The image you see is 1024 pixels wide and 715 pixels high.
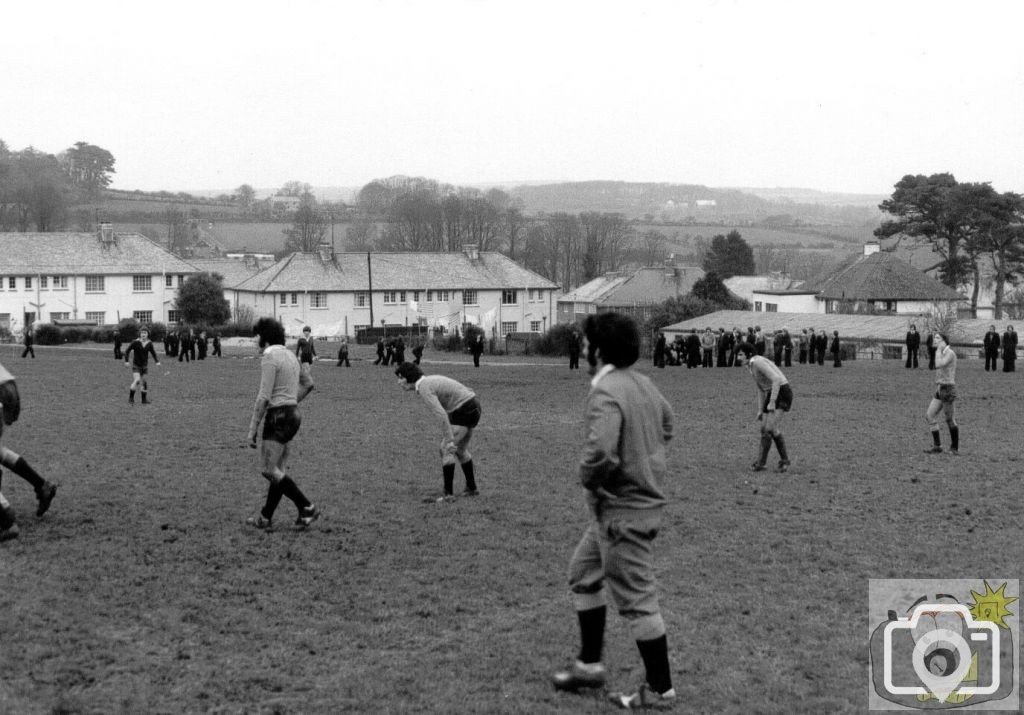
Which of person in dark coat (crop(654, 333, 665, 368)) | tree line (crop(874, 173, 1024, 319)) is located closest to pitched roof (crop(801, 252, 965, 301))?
tree line (crop(874, 173, 1024, 319))

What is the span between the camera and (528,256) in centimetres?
13150

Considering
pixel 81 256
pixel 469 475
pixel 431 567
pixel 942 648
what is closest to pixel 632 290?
pixel 81 256

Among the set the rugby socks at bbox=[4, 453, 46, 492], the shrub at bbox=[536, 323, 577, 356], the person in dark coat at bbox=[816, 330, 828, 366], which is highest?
the rugby socks at bbox=[4, 453, 46, 492]

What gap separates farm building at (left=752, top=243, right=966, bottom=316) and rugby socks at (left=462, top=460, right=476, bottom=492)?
58.5 m

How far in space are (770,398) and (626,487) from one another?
8756 mm

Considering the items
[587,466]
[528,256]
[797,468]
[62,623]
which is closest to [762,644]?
[587,466]

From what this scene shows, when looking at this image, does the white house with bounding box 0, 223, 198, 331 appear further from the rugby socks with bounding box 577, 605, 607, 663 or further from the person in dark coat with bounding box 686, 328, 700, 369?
the rugby socks with bounding box 577, 605, 607, 663

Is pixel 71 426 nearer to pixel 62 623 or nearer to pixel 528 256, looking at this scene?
pixel 62 623

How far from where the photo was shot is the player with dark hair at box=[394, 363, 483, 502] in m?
12.3

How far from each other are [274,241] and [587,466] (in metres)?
135

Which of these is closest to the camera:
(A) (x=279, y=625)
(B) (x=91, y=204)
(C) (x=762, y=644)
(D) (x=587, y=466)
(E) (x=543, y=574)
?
(D) (x=587, y=466)

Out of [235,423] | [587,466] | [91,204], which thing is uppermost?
[91,204]

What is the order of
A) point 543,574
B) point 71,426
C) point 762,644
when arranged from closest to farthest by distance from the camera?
point 762,644
point 543,574
point 71,426

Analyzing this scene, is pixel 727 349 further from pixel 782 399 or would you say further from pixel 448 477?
pixel 448 477
